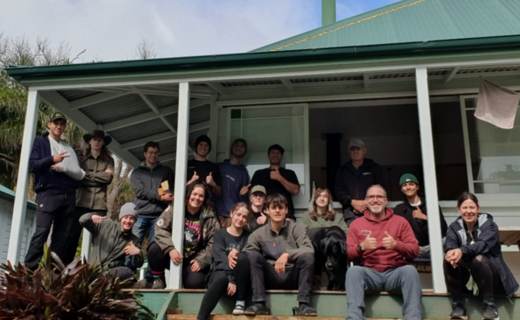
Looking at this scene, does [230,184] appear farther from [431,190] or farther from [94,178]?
[431,190]

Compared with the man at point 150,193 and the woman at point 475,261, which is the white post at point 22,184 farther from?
the woman at point 475,261

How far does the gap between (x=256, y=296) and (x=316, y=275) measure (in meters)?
0.75

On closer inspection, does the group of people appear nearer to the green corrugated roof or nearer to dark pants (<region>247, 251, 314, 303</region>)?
dark pants (<region>247, 251, 314, 303</region>)

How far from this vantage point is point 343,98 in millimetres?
6656

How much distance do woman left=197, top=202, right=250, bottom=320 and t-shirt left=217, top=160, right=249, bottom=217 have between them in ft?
4.24

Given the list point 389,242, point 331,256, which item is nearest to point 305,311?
point 331,256

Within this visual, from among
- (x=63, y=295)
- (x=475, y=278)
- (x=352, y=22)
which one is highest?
(x=352, y=22)

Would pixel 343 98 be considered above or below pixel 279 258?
above

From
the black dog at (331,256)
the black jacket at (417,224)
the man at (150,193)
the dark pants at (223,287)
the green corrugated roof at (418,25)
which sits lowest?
the dark pants at (223,287)

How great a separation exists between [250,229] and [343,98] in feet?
8.50

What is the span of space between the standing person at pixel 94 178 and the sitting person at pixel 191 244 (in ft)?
3.40

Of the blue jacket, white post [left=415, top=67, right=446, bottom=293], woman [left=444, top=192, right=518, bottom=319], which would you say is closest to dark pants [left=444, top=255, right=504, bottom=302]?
woman [left=444, top=192, right=518, bottom=319]

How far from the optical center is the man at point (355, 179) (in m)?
5.49

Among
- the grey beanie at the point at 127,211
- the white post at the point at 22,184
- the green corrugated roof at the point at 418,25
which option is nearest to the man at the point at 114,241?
the grey beanie at the point at 127,211
